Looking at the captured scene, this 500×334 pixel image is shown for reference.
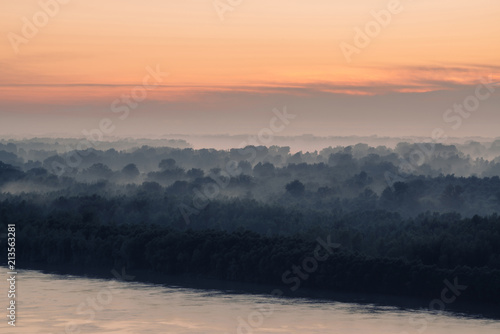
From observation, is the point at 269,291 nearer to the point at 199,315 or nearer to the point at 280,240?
the point at 280,240

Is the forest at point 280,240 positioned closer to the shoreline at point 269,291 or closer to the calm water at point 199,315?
the shoreline at point 269,291

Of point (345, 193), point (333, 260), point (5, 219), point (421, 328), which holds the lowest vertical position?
point (421, 328)

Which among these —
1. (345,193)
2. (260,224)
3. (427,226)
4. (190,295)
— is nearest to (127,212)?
(260,224)

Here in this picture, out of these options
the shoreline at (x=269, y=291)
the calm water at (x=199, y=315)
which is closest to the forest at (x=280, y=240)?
the shoreline at (x=269, y=291)

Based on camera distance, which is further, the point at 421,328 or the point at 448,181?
→ the point at 448,181

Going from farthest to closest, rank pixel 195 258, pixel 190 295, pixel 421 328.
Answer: pixel 195 258 → pixel 190 295 → pixel 421 328

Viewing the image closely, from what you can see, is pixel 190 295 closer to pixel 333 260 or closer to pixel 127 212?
pixel 333 260

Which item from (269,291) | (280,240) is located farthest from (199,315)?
(280,240)

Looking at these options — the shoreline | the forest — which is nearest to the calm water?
the shoreline

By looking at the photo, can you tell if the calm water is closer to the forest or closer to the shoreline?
the shoreline
